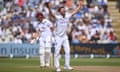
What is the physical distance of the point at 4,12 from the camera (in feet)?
108

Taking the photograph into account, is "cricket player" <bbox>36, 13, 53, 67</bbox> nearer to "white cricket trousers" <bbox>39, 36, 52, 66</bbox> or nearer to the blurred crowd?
"white cricket trousers" <bbox>39, 36, 52, 66</bbox>

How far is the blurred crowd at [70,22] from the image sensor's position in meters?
29.8

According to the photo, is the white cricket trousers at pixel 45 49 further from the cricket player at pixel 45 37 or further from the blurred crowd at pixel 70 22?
the blurred crowd at pixel 70 22

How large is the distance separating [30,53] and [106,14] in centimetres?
699

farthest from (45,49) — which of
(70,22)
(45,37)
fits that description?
(70,22)

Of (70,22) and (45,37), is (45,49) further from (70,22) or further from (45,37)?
(70,22)

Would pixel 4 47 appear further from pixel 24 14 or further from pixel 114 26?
pixel 114 26

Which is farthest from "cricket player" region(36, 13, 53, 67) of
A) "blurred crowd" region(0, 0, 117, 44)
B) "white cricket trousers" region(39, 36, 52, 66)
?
"blurred crowd" region(0, 0, 117, 44)

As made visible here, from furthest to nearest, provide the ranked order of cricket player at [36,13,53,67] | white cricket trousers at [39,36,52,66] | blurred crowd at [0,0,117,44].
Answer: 1. blurred crowd at [0,0,117,44]
2. white cricket trousers at [39,36,52,66]
3. cricket player at [36,13,53,67]

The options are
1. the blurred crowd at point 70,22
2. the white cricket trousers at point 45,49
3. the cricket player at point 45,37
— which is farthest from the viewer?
the blurred crowd at point 70,22

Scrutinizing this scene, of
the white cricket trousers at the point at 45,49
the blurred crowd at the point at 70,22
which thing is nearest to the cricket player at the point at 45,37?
the white cricket trousers at the point at 45,49

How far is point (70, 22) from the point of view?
30.9 meters

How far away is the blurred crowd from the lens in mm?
29844

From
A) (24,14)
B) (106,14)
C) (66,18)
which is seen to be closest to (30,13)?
(24,14)
